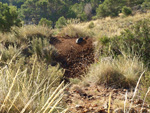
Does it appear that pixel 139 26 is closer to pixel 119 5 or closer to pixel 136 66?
pixel 136 66

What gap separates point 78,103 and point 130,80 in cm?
129

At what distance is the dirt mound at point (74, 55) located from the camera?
5.49m

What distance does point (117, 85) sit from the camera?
3.45m

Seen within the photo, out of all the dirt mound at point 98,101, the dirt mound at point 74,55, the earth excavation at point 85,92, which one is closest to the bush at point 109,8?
the earth excavation at point 85,92

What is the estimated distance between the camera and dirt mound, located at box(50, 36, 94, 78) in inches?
216

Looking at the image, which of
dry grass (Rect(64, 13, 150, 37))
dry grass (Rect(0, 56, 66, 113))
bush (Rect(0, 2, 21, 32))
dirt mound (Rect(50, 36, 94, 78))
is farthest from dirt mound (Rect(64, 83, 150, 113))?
bush (Rect(0, 2, 21, 32))

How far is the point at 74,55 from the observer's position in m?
6.13

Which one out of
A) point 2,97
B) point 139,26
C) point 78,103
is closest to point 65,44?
point 139,26

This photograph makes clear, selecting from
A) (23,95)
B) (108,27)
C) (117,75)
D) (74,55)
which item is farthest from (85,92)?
(108,27)

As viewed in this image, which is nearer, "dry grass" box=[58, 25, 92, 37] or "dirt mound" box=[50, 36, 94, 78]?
"dirt mound" box=[50, 36, 94, 78]

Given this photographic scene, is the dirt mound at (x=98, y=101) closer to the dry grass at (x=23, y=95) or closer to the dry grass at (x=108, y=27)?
the dry grass at (x=23, y=95)

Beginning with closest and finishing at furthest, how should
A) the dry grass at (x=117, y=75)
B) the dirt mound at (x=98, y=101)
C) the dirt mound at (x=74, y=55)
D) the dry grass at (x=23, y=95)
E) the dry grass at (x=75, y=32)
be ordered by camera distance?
the dry grass at (x=23, y=95)
the dirt mound at (x=98, y=101)
the dry grass at (x=117, y=75)
the dirt mound at (x=74, y=55)
the dry grass at (x=75, y=32)

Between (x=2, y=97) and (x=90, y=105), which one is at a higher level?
(x=2, y=97)

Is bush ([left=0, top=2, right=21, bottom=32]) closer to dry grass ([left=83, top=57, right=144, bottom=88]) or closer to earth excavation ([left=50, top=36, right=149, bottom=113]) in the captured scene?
earth excavation ([left=50, top=36, right=149, bottom=113])
